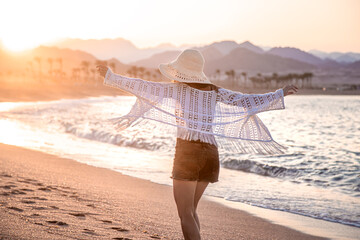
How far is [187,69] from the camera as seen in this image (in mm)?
3596

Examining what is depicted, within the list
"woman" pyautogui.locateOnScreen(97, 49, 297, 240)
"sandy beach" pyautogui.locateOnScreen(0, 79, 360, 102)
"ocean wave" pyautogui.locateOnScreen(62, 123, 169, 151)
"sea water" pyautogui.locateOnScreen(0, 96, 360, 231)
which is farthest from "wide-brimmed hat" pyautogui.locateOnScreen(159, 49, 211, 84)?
"sandy beach" pyautogui.locateOnScreen(0, 79, 360, 102)

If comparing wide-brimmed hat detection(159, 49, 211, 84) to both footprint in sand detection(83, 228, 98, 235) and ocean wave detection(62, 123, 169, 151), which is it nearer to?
footprint in sand detection(83, 228, 98, 235)

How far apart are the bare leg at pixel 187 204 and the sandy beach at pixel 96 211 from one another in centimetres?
112

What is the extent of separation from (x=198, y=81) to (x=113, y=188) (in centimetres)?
408

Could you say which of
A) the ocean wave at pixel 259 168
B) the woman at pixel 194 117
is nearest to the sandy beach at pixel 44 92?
the ocean wave at pixel 259 168

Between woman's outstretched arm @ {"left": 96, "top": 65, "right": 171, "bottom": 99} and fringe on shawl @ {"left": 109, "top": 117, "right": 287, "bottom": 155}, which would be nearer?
woman's outstretched arm @ {"left": 96, "top": 65, "right": 171, "bottom": 99}

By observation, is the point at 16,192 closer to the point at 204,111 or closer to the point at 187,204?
the point at 187,204

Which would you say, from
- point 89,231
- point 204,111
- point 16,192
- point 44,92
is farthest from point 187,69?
point 44,92

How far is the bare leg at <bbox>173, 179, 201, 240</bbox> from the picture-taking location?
3.40 m

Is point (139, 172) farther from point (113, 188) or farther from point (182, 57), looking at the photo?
point (182, 57)

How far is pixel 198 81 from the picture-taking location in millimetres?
3578

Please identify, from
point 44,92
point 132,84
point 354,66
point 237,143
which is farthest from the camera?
point 354,66

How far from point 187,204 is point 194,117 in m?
0.76

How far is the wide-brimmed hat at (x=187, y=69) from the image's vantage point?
3590mm
